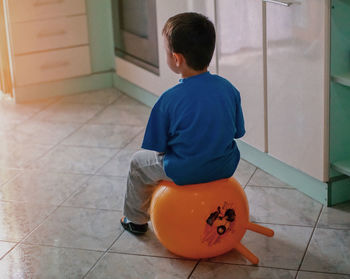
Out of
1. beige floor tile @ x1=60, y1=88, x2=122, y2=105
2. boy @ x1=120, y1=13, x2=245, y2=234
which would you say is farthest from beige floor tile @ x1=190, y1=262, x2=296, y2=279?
beige floor tile @ x1=60, y1=88, x2=122, y2=105

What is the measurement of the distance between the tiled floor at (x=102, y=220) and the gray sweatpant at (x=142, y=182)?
9cm

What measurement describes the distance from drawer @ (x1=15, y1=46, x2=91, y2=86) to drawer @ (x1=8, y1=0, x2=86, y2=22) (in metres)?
0.22

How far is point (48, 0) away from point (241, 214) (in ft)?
7.14

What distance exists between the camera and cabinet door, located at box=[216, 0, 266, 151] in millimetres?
2625

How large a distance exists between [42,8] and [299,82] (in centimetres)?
191

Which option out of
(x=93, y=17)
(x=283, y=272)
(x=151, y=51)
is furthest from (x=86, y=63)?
(x=283, y=272)

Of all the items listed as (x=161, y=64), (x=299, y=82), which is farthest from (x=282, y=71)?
(x=161, y=64)

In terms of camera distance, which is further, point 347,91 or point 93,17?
point 93,17

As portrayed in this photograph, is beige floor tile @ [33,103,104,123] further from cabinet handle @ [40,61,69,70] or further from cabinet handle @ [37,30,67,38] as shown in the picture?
cabinet handle @ [37,30,67,38]

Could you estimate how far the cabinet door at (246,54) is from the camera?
2.62 m

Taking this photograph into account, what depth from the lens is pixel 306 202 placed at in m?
2.55

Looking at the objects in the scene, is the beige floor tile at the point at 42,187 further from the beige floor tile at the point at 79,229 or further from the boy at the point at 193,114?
the boy at the point at 193,114

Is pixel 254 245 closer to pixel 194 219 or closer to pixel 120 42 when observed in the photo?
pixel 194 219

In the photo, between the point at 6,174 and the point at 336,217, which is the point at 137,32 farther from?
the point at 336,217
